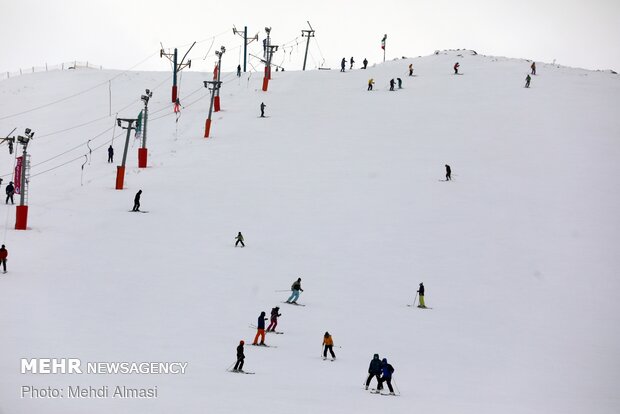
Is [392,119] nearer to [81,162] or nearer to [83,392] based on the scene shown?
[81,162]

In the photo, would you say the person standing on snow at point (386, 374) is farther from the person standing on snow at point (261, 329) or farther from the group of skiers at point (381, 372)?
the person standing on snow at point (261, 329)

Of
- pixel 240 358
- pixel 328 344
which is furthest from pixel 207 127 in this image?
pixel 240 358

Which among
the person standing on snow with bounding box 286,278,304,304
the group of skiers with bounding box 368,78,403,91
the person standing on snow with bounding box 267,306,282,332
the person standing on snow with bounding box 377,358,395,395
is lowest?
the person standing on snow with bounding box 377,358,395,395

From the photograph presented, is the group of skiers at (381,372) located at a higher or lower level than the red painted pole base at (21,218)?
lower

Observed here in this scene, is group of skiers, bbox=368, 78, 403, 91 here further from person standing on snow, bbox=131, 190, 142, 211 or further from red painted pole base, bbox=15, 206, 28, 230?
red painted pole base, bbox=15, 206, 28, 230

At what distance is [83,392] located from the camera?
19.7 meters

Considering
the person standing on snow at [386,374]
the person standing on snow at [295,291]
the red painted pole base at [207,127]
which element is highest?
the red painted pole base at [207,127]

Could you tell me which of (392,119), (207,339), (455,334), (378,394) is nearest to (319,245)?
(455,334)

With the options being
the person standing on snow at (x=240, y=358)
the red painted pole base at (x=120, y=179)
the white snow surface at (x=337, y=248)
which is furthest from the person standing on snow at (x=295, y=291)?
the red painted pole base at (x=120, y=179)

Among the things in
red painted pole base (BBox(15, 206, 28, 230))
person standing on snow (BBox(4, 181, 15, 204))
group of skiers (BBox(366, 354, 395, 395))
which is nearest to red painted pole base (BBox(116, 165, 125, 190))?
person standing on snow (BBox(4, 181, 15, 204))

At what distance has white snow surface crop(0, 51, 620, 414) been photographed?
936 inches

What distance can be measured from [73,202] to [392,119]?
83.1 feet

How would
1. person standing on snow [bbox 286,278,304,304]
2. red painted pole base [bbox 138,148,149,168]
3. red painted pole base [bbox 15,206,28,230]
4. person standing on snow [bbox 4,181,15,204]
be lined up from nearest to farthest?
person standing on snow [bbox 286,278,304,304]
red painted pole base [bbox 15,206,28,230]
person standing on snow [bbox 4,181,15,204]
red painted pole base [bbox 138,148,149,168]

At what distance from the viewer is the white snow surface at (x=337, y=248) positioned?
78.0ft
